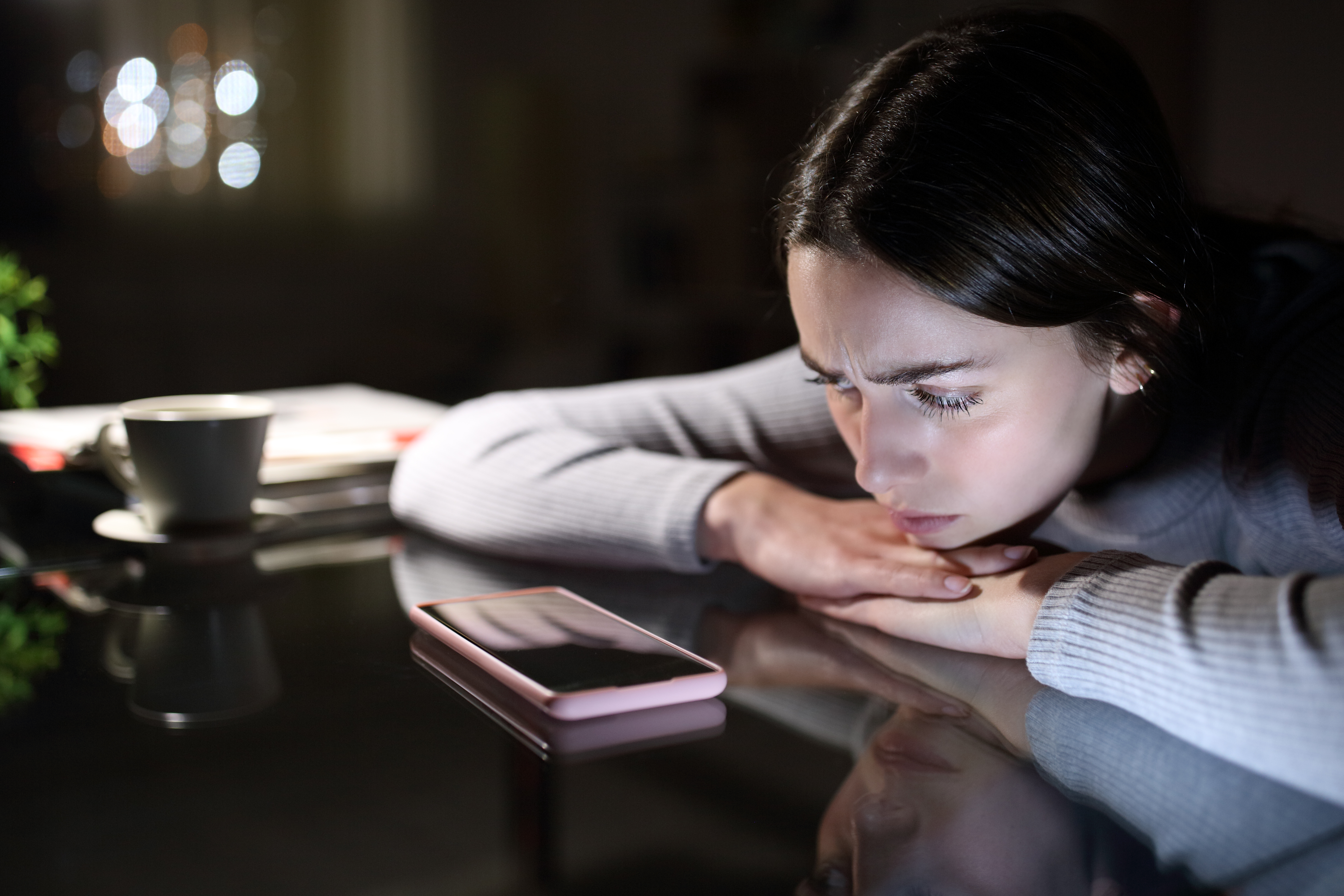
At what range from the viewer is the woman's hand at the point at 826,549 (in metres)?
0.59

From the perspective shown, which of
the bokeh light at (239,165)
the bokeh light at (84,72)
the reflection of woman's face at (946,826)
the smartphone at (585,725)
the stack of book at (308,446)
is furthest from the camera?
the bokeh light at (239,165)

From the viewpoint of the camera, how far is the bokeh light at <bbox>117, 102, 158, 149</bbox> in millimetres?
1173

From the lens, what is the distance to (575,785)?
39 cm

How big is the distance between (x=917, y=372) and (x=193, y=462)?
1.62 feet

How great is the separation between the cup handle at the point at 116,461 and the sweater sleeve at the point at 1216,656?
632 millimetres

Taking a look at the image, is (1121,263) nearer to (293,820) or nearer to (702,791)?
(702,791)

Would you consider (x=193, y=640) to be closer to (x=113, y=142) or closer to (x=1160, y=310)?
(x=1160, y=310)

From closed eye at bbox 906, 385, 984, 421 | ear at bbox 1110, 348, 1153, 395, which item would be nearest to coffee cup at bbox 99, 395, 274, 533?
closed eye at bbox 906, 385, 984, 421

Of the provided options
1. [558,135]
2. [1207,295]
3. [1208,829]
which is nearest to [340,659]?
[1208,829]

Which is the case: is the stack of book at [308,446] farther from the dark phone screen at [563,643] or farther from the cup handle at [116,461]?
the dark phone screen at [563,643]

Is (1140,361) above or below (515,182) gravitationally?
below

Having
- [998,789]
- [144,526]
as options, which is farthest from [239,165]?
[998,789]

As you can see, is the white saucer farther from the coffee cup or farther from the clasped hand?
the clasped hand

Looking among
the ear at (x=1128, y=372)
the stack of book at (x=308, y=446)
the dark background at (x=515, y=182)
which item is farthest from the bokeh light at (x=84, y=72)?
the ear at (x=1128, y=372)
